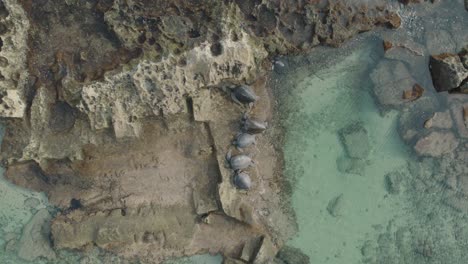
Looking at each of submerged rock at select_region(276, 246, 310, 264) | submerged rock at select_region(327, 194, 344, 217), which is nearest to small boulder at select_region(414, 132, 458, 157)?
submerged rock at select_region(327, 194, 344, 217)

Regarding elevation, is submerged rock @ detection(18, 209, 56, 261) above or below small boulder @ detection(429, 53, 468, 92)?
below

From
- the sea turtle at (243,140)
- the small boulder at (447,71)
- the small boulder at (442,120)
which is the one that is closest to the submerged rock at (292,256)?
the sea turtle at (243,140)

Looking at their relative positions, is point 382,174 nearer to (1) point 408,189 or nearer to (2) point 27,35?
(1) point 408,189

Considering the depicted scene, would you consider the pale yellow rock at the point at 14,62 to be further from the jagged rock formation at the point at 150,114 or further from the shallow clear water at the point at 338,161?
the shallow clear water at the point at 338,161

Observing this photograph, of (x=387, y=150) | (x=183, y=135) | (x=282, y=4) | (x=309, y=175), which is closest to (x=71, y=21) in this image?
(x=183, y=135)

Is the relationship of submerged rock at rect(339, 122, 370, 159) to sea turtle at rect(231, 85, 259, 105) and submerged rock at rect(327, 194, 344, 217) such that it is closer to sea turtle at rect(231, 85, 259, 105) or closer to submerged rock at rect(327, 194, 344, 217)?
submerged rock at rect(327, 194, 344, 217)

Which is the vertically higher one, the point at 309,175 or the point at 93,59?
the point at 93,59
